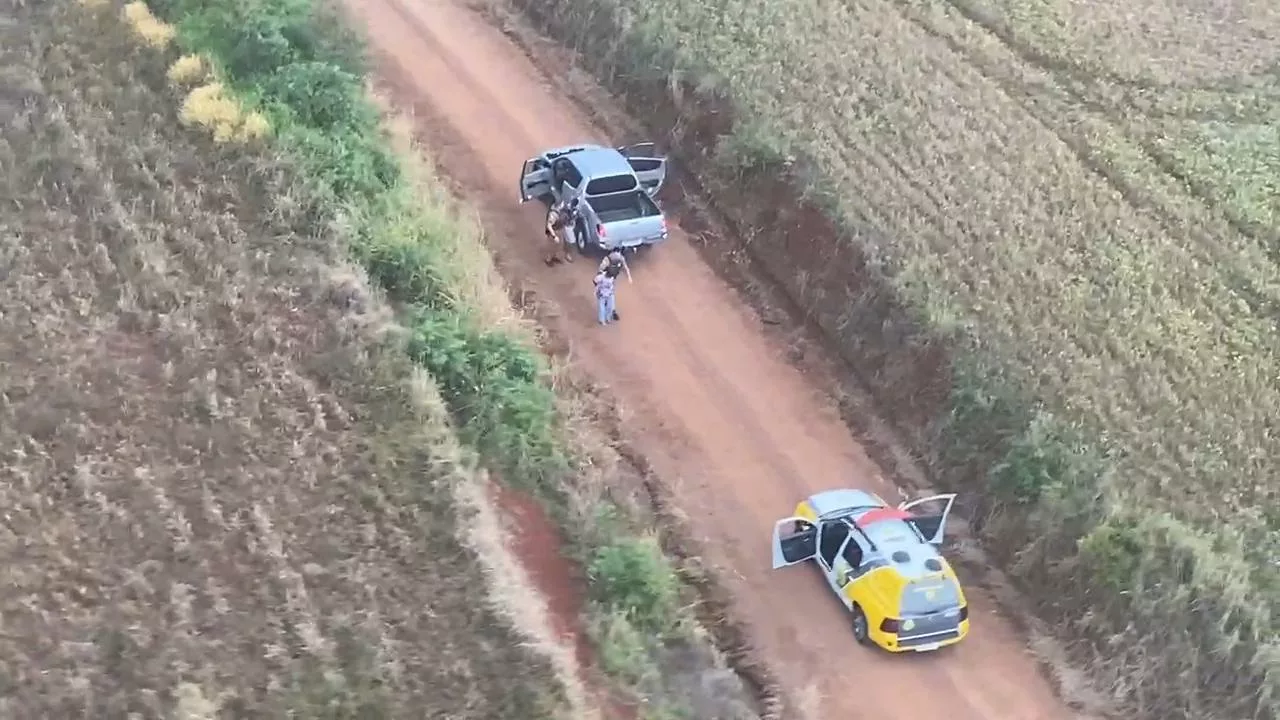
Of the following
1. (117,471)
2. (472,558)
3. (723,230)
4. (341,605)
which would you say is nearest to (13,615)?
(117,471)

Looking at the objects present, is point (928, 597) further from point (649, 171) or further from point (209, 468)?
point (649, 171)

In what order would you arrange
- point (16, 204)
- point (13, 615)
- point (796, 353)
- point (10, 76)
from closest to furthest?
point (13, 615) → point (16, 204) → point (796, 353) → point (10, 76)

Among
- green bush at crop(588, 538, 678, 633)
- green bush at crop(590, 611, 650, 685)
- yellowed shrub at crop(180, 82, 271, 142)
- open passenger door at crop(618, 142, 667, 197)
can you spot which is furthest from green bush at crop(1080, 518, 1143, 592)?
yellowed shrub at crop(180, 82, 271, 142)

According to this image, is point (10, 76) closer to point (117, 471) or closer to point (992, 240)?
point (117, 471)

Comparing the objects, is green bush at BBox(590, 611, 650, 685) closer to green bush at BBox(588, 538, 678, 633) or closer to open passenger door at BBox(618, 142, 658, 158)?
green bush at BBox(588, 538, 678, 633)

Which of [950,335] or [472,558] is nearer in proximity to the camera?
[472,558]

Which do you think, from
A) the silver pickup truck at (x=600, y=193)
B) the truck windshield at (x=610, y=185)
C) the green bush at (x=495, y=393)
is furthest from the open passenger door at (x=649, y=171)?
the green bush at (x=495, y=393)
